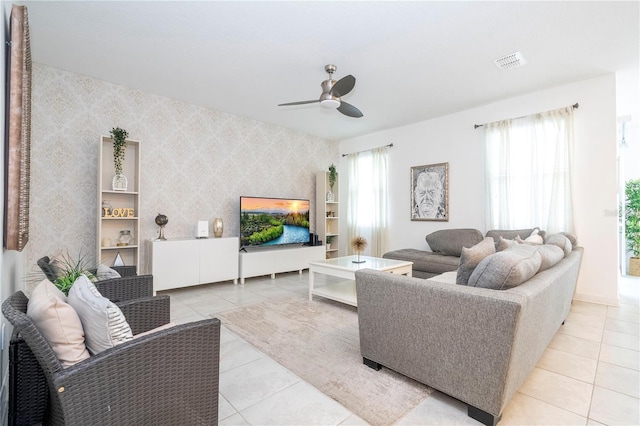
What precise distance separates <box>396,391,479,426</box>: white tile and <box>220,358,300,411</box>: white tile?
2.41 feet

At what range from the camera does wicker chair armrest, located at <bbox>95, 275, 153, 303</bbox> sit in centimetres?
217

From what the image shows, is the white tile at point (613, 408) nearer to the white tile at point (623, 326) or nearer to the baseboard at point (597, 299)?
the white tile at point (623, 326)

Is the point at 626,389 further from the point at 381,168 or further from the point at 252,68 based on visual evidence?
the point at 381,168

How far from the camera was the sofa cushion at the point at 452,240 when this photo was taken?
4398mm

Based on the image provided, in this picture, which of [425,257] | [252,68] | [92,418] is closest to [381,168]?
[425,257]

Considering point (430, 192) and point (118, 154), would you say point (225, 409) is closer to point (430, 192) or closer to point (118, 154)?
point (118, 154)

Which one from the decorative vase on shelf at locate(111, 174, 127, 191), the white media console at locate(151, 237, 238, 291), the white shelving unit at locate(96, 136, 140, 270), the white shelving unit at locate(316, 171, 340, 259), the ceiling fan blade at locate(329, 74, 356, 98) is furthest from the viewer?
the white shelving unit at locate(316, 171, 340, 259)

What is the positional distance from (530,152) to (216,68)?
4.16 metres

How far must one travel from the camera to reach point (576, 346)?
2463mm

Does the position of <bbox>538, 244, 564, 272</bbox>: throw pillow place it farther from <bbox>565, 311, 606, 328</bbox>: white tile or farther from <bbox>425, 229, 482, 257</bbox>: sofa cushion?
<bbox>425, 229, 482, 257</bbox>: sofa cushion

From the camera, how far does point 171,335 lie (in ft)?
4.05

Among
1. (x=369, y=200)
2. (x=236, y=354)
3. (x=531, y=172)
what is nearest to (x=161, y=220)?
(x=236, y=354)

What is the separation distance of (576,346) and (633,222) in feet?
14.2

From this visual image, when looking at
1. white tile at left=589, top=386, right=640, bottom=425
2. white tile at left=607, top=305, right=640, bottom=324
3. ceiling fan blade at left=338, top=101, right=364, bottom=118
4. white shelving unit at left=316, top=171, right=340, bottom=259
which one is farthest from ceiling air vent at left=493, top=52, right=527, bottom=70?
white shelving unit at left=316, top=171, right=340, bottom=259
